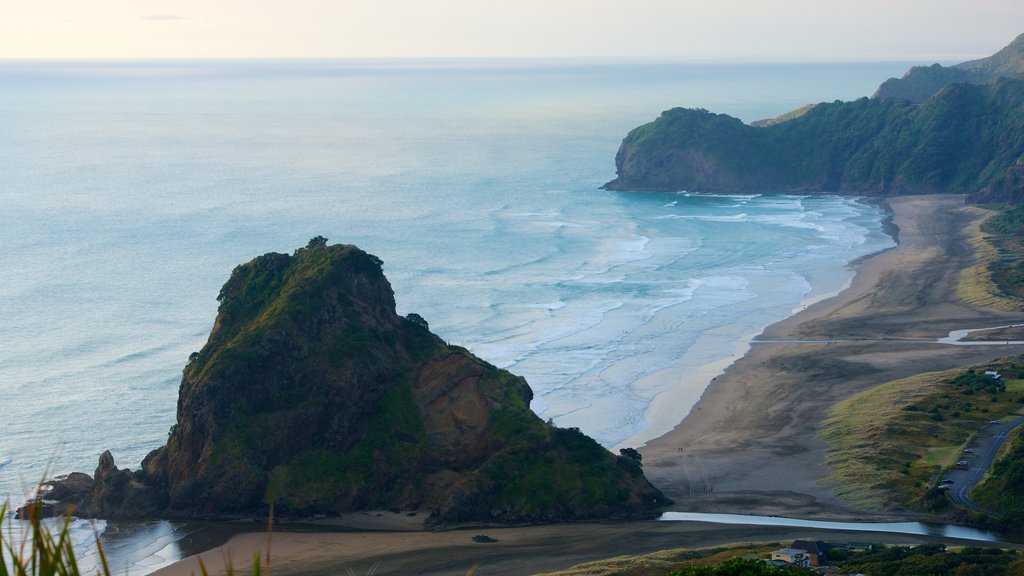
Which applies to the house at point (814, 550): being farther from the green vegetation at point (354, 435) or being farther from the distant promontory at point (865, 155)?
the distant promontory at point (865, 155)

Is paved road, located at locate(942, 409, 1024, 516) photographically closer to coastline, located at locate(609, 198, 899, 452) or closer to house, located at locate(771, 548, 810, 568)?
house, located at locate(771, 548, 810, 568)

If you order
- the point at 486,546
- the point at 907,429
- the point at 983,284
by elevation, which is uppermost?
the point at 983,284

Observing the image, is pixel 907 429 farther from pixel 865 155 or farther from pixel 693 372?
pixel 865 155

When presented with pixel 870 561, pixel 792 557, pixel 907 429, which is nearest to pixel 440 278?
pixel 907 429

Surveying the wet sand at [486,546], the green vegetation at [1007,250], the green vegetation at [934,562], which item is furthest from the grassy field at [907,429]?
the green vegetation at [1007,250]

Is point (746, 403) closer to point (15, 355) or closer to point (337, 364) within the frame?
point (337, 364)

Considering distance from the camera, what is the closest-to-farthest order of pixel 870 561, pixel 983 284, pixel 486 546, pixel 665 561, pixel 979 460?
pixel 870 561, pixel 665 561, pixel 486 546, pixel 979 460, pixel 983 284
